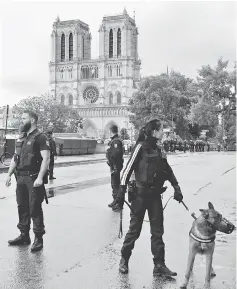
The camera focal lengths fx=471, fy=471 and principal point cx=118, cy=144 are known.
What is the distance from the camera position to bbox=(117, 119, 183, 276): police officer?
16.6ft

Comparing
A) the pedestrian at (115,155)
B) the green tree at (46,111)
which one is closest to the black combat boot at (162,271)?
the pedestrian at (115,155)

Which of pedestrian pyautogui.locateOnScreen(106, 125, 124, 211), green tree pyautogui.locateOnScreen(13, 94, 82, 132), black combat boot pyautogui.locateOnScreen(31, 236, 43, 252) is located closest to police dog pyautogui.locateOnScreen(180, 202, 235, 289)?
black combat boot pyautogui.locateOnScreen(31, 236, 43, 252)

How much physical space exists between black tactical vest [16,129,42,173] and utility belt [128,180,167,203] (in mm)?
1497

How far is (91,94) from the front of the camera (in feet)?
374

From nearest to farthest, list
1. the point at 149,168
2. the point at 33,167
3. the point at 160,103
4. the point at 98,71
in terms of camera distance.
→ the point at 149,168 → the point at 33,167 → the point at 160,103 → the point at 98,71

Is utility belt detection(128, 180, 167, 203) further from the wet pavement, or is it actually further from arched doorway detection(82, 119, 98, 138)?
arched doorway detection(82, 119, 98, 138)

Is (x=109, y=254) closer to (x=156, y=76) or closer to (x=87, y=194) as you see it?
(x=87, y=194)

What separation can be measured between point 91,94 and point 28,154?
108796 mm

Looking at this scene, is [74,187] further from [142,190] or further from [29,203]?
[142,190]

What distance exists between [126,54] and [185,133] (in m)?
40.4

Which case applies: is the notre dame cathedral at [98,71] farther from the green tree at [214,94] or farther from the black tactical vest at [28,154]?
the black tactical vest at [28,154]

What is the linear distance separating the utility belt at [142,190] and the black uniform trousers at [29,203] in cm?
146

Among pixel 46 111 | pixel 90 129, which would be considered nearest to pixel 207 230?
pixel 46 111

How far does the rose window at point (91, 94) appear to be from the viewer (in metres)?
114
